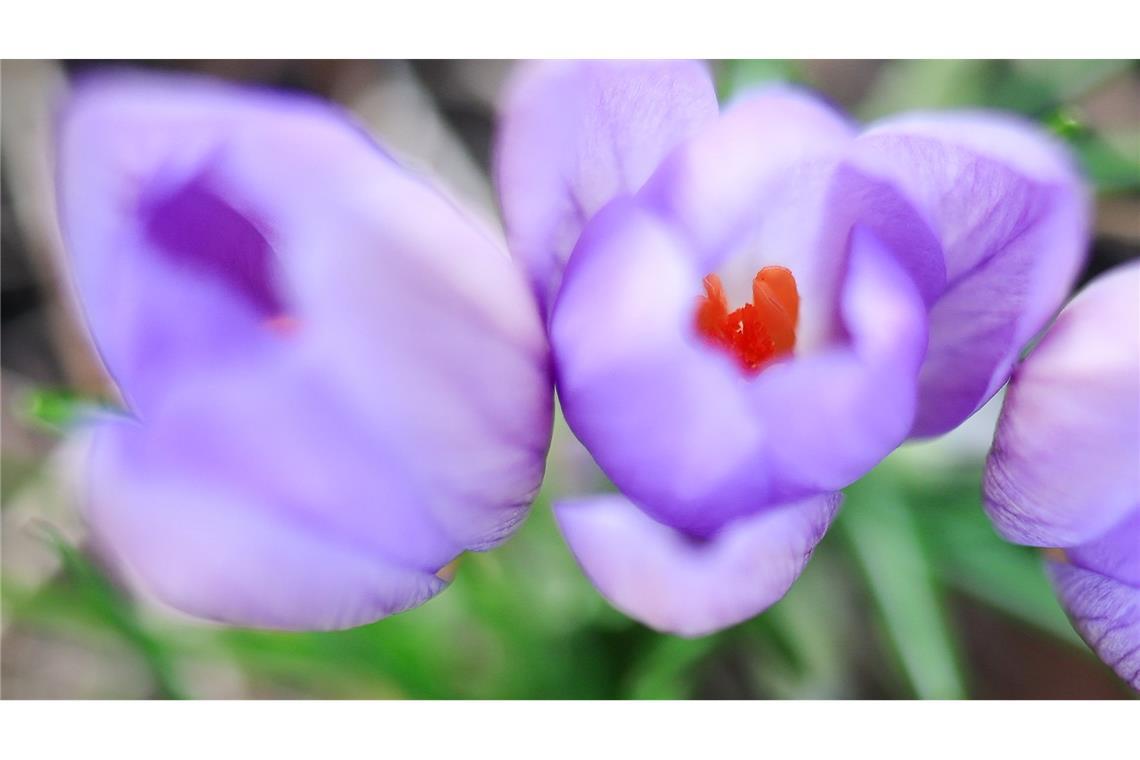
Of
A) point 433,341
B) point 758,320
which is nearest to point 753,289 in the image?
point 758,320

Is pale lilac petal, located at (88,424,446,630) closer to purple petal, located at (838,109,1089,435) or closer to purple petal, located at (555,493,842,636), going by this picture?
purple petal, located at (555,493,842,636)

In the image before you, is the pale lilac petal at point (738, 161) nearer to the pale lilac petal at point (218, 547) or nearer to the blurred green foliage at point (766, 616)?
the pale lilac petal at point (218, 547)

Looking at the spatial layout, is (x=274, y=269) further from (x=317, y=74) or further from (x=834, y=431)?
(x=317, y=74)

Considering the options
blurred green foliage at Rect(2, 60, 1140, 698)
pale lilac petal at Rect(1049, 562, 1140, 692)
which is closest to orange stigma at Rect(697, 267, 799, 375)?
pale lilac petal at Rect(1049, 562, 1140, 692)

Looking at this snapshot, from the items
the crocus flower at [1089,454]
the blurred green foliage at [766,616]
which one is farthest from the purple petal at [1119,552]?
the blurred green foliage at [766,616]

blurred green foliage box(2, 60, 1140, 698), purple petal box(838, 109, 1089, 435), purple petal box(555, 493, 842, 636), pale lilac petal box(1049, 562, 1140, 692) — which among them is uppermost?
purple petal box(838, 109, 1089, 435)

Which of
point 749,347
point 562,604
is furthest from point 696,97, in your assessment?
point 562,604
